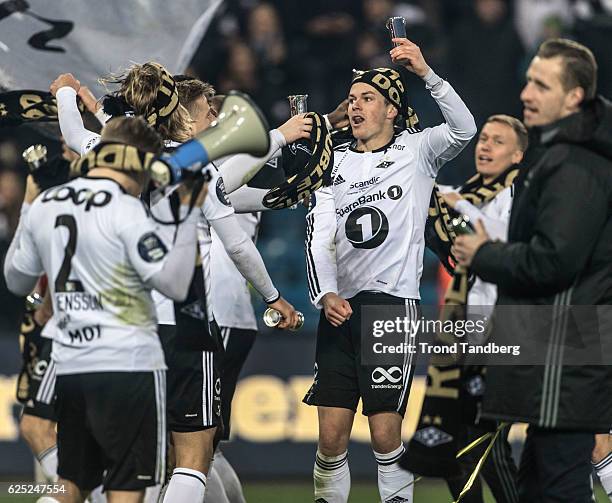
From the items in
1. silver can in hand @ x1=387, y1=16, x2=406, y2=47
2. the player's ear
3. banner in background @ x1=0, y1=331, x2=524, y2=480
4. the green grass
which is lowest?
the green grass

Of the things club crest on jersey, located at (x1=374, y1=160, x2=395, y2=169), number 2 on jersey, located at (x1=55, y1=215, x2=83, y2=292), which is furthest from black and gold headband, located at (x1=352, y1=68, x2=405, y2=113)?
number 2 on jersey, located at (x1=55, y1=215, x2=83, y2=292)

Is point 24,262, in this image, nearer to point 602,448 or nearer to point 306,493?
point 602,448

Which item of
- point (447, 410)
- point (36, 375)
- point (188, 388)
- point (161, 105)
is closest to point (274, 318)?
point (188, 388)

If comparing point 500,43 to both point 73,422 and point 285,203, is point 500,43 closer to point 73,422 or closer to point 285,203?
point 285,203

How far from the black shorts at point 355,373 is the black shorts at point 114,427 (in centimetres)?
193

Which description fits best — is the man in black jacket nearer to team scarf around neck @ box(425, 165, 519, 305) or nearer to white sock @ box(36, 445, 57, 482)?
team scarf around neck @ box(425, 165, 519, 305)

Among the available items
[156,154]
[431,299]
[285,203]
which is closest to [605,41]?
[431,299]

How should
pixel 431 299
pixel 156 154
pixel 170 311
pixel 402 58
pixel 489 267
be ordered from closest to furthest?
pixel 489 267
pixel 156 154
pixel 170 311
pixel 402 58
pixel 431 299

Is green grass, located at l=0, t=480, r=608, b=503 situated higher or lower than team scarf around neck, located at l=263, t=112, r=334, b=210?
lower

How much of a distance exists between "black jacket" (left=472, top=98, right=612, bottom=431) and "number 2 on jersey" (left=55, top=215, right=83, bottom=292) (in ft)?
5.16

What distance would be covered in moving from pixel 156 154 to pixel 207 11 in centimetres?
264

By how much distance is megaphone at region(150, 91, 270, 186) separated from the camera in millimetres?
4676

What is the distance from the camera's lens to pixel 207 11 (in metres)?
7.32

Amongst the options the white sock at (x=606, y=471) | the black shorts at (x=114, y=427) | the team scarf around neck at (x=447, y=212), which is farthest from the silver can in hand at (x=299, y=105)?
the white sock at (x=606, y=471)
